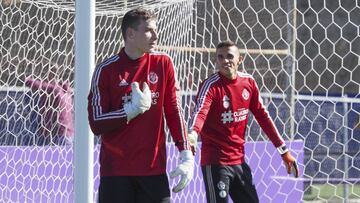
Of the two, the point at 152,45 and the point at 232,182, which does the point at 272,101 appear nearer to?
the point at 232,182

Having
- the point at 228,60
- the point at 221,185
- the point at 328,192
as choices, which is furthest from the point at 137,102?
the point at 328,192

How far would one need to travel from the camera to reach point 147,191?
452 centimetres

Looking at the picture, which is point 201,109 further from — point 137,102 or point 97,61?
point 97,61

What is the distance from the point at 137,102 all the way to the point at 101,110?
0.87 feet

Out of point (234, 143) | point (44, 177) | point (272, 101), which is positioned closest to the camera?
point (234, 143)

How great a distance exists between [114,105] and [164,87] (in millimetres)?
286

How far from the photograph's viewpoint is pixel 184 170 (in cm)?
446

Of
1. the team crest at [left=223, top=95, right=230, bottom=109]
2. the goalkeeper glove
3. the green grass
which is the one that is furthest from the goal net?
the goalkeeper glove

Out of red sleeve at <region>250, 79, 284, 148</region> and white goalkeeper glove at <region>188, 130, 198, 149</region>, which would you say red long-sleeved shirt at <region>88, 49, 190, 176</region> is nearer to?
white goalkeeper glove at <region>188, 130, 198, 149</region>

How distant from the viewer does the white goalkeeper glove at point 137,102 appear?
14.0 feet

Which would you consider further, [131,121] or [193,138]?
[193,138]

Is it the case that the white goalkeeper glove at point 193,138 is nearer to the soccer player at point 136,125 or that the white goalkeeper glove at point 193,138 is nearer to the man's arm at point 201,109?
the man's arm at point 201,109

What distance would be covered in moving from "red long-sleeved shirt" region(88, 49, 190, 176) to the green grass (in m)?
4.23

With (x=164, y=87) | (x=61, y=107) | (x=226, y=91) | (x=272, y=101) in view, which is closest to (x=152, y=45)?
(x=164, y=87)
